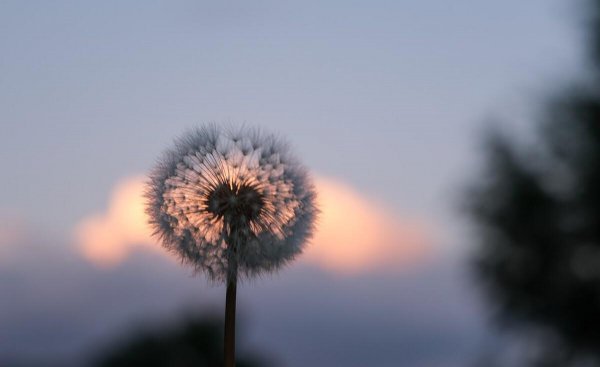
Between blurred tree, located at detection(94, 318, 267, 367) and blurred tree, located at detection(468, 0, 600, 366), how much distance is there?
5169mm

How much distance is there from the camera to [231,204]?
10.5 metres

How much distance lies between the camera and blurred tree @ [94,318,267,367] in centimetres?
1809

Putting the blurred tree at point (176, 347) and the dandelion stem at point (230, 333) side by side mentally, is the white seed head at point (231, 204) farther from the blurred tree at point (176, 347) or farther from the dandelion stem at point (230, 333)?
the blurred tree at point (176, 347)

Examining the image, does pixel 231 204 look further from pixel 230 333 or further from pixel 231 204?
pixel 230 333

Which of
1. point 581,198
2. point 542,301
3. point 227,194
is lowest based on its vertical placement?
point 227,194

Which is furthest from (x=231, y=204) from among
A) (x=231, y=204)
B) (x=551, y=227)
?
(x=551, y=227)

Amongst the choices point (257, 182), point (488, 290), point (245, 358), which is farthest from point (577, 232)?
point (257, 182)

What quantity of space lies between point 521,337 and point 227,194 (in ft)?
25.3

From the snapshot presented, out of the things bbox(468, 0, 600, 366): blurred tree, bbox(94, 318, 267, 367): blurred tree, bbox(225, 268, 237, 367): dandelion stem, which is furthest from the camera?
bbox(94, 318, 267, 367): blurred tree

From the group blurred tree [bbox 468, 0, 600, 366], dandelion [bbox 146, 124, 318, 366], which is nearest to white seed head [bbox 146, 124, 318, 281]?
dandelion [bbox 146, 124, 318, 366]

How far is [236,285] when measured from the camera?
1026 cm

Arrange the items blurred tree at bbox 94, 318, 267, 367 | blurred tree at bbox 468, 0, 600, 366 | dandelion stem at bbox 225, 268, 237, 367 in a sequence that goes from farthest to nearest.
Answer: blurred tree at bbox 94, 318, 267, 367 → blurred tree at bbox 468, 0, 600, 366 → dandelion stem at bbox 225, 268, 237, 367

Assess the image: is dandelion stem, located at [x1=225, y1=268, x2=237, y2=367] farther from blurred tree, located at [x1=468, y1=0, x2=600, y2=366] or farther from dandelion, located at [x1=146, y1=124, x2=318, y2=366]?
blurred tree, located at [x1=468, y1=0, x2=600, y2=366]

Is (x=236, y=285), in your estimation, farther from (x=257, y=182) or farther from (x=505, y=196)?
(x=505, y=196)
